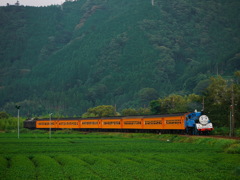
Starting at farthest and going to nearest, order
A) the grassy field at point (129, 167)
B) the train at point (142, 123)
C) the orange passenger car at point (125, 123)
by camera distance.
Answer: the orange passenger car at point (125, 123)
the train at point (142, 123)
the grassy field at point (129, 167)

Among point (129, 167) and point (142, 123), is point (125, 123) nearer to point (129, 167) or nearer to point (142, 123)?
point (142, 123)

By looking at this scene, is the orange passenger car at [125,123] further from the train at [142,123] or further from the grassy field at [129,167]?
the grassy field at [129,167]

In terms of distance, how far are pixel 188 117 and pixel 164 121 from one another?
743 centimetres

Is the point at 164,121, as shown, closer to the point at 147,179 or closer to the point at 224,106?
the point at 224,106

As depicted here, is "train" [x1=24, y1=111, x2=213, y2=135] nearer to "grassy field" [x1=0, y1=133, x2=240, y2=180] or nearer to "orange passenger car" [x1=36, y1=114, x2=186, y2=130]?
"orange passenger car" [x1=36, y1=114, x2=186, y2=130]

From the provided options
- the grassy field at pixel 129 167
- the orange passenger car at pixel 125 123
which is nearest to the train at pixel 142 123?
the orange passenger car at pixel 125 123

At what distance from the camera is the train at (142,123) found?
2463 inches

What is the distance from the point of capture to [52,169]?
31.5 metres

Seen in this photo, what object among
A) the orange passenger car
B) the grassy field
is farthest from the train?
the grassy field

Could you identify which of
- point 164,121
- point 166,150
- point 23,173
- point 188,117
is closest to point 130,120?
point 164,121

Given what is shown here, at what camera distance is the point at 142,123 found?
255ft

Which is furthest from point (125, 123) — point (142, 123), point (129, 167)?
point (129, 167)

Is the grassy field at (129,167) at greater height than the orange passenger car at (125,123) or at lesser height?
lesser

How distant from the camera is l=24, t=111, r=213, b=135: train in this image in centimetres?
6256
